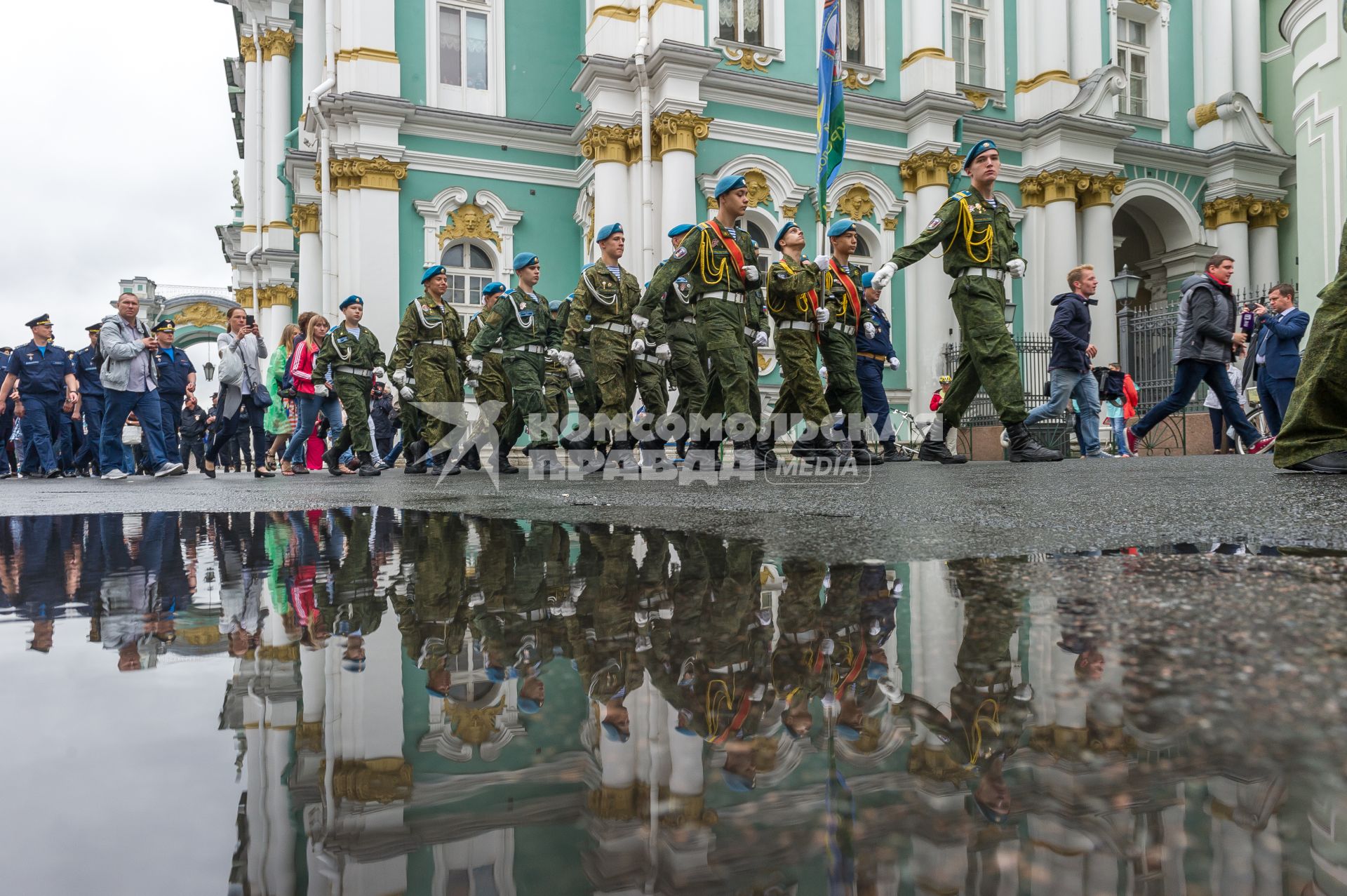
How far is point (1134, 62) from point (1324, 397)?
67.8 feet

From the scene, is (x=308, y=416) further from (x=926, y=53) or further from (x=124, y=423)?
(x=926, y=53)

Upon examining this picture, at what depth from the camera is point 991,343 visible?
6504 mm

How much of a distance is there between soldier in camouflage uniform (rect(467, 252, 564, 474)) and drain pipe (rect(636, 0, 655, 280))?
5.88 m

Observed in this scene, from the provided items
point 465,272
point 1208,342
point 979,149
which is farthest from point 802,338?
point 465,272

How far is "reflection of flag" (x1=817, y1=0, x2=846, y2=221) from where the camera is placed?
10336 mm

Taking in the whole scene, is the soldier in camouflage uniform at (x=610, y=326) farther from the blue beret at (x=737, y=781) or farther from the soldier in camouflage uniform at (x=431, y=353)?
the blue beret at (x=737, y=781)

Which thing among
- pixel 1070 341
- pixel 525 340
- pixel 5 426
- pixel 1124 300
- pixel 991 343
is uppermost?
pixel 1124 300

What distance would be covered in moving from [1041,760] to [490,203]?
17448mm

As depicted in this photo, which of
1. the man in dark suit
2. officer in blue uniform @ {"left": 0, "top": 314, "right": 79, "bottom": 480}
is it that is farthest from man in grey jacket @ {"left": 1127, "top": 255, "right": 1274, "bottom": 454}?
officer in blue uniform @ {"left": 0, "top": 314, "right": 79, "bottom": 480}

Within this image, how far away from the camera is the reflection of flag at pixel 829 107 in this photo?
33.9 feet

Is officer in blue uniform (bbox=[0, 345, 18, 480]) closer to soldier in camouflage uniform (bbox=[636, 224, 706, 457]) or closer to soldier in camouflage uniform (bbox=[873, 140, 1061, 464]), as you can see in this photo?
soldier in camouflage uniform (bbox=[636, 224, 706, 457])

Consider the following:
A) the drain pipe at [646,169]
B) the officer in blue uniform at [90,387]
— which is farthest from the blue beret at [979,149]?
the officer in blue uniform at [90,387]

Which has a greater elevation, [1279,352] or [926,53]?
[926,53]

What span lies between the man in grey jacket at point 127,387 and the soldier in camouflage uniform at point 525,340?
10.4 feet
